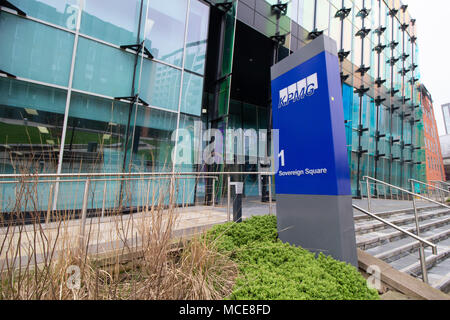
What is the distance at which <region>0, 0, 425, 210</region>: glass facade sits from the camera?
4562 millimetres

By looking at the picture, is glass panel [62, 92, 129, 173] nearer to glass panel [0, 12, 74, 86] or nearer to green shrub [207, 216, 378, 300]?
glass panel [0, 12, 74, 86]

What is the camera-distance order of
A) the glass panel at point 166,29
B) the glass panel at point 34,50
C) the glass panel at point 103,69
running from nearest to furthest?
the glass panel at point 34,50 → the glass panel at point 103,69 → the glass panel at point 166,29

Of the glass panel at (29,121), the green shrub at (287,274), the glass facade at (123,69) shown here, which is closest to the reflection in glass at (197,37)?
the glass facade at (123,69)

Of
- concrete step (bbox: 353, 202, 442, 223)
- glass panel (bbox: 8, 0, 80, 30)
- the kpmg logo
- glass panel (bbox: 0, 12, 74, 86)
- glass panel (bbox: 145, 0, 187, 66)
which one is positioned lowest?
concrete step (bbox: 353, 202, 442, 223)

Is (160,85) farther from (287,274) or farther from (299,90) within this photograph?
(287,274)

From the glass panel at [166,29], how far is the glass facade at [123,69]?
0.03 metres

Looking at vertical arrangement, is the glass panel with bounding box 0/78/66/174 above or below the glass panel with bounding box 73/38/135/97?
below

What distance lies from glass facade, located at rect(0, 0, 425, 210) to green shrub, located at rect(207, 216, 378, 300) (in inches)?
72.4

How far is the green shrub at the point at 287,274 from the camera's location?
1.98m

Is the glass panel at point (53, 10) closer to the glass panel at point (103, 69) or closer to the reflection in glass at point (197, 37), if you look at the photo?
the glass panel at point (103, 69)

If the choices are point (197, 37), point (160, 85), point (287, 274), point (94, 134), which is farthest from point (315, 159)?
point (197, 37)

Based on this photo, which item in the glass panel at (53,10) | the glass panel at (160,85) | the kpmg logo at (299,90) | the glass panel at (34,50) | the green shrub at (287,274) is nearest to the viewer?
the green shrub at (287,274)

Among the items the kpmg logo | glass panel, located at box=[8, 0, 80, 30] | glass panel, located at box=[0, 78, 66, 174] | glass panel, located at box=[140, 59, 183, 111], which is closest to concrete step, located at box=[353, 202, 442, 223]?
the kpmg logo
